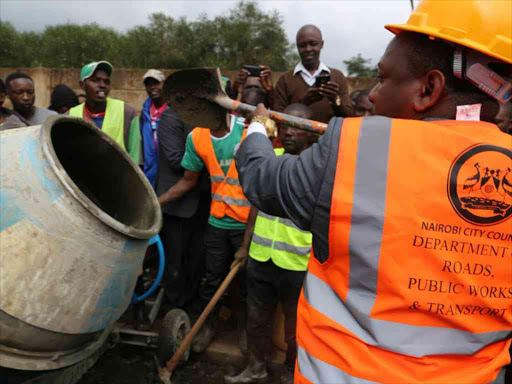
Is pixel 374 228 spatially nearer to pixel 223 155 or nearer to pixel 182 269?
pixel 223 155

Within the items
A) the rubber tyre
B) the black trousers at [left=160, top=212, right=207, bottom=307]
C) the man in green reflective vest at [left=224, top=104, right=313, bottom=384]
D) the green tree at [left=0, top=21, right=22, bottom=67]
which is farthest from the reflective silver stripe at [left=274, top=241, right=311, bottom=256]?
the green tree at [left=0, top=21, right=22, bottom=67]

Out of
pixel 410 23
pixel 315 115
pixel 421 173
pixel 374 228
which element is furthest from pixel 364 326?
pixel 315 115

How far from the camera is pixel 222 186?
3.39 metres

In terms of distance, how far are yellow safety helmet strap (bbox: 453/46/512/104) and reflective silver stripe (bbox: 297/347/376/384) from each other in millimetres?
837

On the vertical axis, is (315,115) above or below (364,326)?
above

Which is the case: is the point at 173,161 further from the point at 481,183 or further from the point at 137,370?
the point at 481,183

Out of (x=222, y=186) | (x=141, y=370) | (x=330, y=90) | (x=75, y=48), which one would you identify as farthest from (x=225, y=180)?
(x=75, y=48)

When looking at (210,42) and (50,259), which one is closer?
(50,259)

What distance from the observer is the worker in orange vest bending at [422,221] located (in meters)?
1.08

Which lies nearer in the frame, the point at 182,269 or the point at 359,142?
the point at 359,142

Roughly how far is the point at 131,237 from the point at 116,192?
2.48 feet

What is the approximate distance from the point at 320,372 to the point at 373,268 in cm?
34

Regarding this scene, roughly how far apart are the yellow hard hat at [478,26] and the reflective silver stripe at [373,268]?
30 centimetres

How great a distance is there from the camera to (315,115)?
11.9 ft
